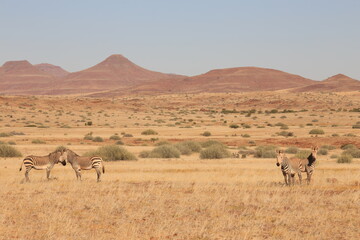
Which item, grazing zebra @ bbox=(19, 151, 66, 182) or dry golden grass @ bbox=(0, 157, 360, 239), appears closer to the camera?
dry golden grass @ bbox=(0, 157, 360, 239)

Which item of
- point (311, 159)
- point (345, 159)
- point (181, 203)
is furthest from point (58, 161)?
point (345, 159)

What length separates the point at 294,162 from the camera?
18.2 m

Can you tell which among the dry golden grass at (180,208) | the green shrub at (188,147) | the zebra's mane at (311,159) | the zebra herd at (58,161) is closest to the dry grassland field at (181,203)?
the dry golden grass at (180,208)

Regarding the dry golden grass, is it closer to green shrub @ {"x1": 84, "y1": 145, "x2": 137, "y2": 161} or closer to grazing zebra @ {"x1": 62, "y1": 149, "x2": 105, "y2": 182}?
grazing zebra @ {"x1": 62, "y1": 149, "x2": 105, "y2": 182}

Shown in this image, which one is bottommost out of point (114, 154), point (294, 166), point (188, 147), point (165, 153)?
point (188, 147)

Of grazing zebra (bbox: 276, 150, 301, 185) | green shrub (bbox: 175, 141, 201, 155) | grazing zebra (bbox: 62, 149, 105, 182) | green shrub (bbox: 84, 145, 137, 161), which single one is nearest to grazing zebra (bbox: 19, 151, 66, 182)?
grazing zebra (bbox: 62, 149, 105, 182)

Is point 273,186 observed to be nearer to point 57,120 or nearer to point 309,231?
point 309,231

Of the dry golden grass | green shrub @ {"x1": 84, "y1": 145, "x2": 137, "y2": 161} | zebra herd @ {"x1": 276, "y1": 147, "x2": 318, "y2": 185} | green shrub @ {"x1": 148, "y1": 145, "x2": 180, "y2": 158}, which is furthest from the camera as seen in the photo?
green shrub @ {"x1": 148, "y1": 145, "x2": 180, "y2": 158}

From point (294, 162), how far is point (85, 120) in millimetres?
65626

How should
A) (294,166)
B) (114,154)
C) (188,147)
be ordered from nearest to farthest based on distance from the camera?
(294,166) < (114,154) < (188,147)

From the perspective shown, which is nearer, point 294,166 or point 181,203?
point 181,203

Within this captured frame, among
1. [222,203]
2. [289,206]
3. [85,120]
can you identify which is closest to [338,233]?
[289,206]

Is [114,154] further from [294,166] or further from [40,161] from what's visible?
[294,166]

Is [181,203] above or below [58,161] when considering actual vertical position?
below
